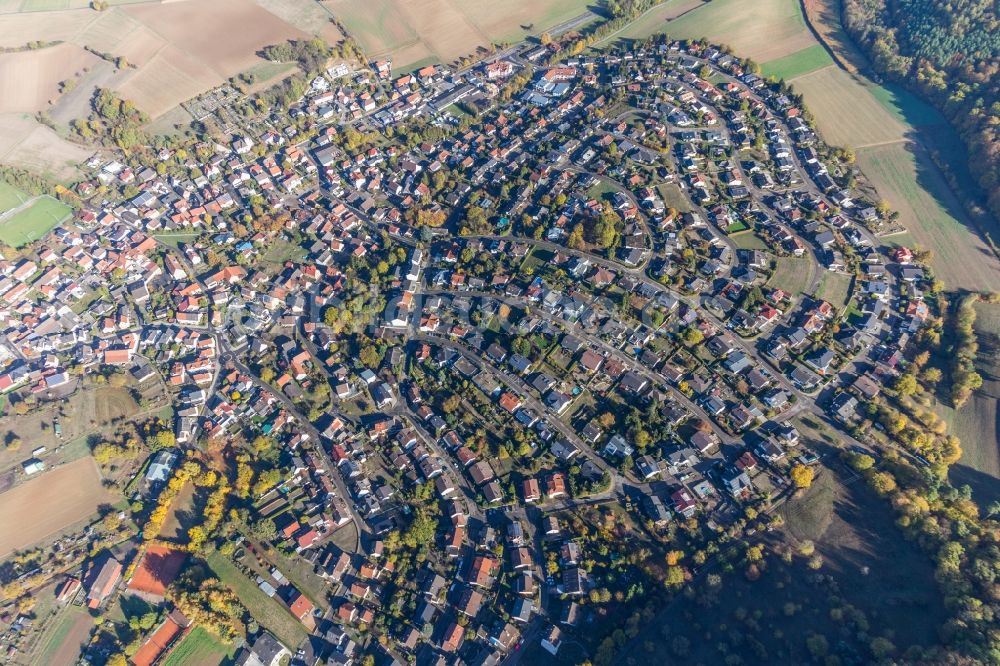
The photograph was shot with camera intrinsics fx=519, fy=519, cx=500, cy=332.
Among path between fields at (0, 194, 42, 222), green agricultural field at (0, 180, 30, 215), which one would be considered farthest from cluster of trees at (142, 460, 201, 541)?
green agricultural field at (0, 180, 30, 215)

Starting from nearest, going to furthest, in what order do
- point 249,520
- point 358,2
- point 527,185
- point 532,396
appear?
point 249,520
point 532,396
point 527,185
point 358,2

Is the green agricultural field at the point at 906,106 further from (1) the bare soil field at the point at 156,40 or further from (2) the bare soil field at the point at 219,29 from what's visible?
(2) the bare soil field at the point at 219,29

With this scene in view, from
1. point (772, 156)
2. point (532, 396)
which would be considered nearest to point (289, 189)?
point (532, 396)

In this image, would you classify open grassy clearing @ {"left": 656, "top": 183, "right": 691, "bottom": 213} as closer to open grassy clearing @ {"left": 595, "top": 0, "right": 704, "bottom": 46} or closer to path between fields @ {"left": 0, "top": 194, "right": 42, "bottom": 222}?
open grassy clearing @ {"left": 595, "top": 0, "right": 704, "bottom": 46}

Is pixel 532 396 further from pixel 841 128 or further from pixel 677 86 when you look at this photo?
pixel 841 128

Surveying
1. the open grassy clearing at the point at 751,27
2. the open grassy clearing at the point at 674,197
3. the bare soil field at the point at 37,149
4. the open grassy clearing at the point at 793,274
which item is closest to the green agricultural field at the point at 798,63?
the open grassy clearing at the point at 751,27
